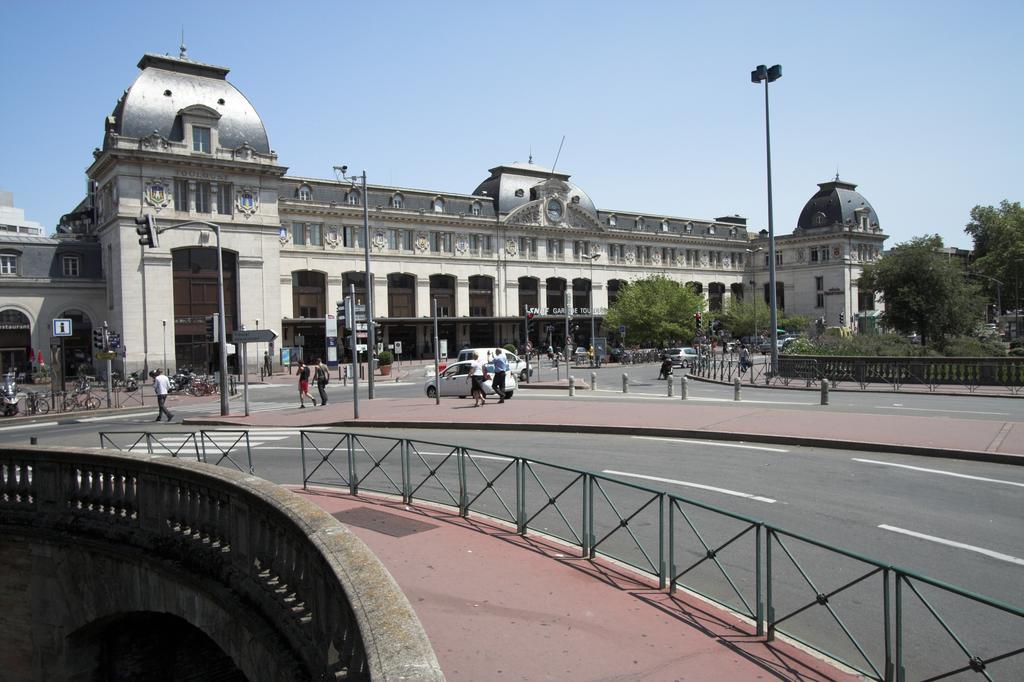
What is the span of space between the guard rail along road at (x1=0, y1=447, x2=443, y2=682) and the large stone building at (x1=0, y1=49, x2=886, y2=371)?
1004 inches

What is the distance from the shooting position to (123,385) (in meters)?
42.5

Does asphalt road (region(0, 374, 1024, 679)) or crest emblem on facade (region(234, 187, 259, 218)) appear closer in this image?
asphalt road (region(0, 374, 1024, 679))

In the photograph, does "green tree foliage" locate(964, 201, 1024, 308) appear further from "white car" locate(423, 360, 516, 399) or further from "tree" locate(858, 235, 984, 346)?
"white car" locate(423, 360, 516, 399)

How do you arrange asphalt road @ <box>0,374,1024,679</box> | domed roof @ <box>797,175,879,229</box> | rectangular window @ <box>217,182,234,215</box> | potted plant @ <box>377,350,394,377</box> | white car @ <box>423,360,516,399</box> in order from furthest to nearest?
1. domed roof @ <box>797,175,879,229</box>
2. rectangular window @ <box>217,182,234,215</box>
3. potted plant @ <box>377,350,394,377</box>
4. white car @ <box>423,360,516,399</box>
5. asphalt road @ <box>0,374,1024,679</box>

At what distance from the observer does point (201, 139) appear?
163 ft

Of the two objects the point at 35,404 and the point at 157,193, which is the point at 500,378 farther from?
the point at 157,193

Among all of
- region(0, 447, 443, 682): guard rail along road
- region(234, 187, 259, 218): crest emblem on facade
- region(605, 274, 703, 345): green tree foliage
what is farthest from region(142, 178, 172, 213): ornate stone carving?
region(0, 447, 443, 682): guard rail along road

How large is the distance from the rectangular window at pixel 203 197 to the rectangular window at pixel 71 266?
10.9m

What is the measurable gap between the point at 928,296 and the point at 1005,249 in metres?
38.3

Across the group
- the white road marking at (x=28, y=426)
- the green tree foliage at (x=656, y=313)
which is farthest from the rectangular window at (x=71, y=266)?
the green tree foliage at (x=656, y=313)

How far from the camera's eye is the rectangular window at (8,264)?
159ft

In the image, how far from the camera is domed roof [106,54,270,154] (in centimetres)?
4800

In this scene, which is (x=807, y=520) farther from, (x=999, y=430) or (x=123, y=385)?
(x=123, y=385)

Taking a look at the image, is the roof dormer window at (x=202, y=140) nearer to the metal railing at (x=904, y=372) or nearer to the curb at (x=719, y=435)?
the curb at (x=719, y=435)
